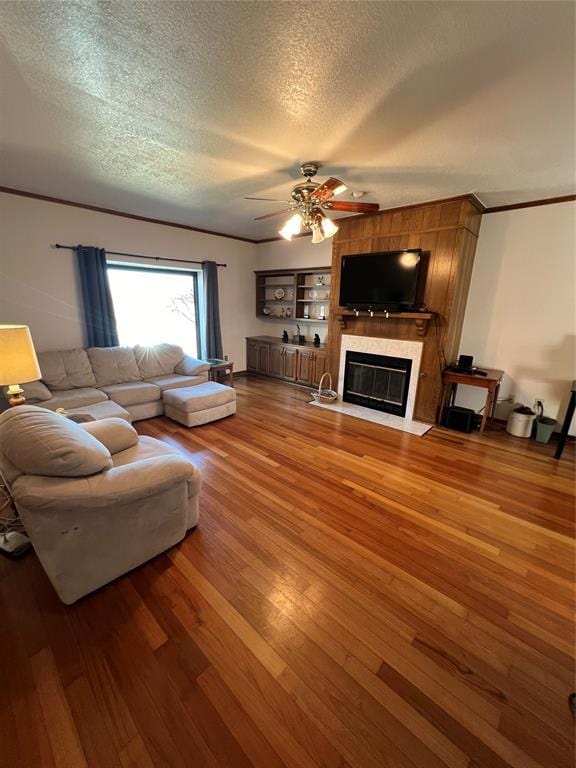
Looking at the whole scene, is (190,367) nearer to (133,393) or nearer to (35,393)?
(133,393)

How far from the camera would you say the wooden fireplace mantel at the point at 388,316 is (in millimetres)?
3696

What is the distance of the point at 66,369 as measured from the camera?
3.61m

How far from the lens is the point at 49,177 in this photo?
3.01 metres

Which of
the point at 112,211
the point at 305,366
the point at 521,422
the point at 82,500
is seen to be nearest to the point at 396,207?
the point at 305,366

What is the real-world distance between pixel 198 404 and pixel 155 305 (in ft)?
7.63

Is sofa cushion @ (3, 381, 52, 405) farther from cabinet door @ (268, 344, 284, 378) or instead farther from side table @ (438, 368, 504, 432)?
side table @ (438, 368, 504, 432)

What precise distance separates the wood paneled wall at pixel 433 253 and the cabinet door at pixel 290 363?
1.51m

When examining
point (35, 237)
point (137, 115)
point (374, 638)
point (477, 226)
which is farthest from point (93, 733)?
point (477, 226)

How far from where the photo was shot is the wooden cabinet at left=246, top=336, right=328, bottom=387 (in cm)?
521

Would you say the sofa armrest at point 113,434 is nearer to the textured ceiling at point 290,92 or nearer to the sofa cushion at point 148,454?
the sofa cushion at point 148,454

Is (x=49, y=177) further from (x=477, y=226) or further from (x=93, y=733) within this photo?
(x=477, y=226)

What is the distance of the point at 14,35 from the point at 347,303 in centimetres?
368

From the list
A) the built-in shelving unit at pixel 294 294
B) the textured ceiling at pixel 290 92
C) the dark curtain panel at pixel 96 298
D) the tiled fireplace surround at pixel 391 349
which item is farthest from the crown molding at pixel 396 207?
the tiled fireplace surround at pixel 391 349

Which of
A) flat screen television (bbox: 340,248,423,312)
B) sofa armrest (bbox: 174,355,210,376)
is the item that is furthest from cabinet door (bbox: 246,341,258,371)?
flat screen television (bbox: 340,248,423,312)
